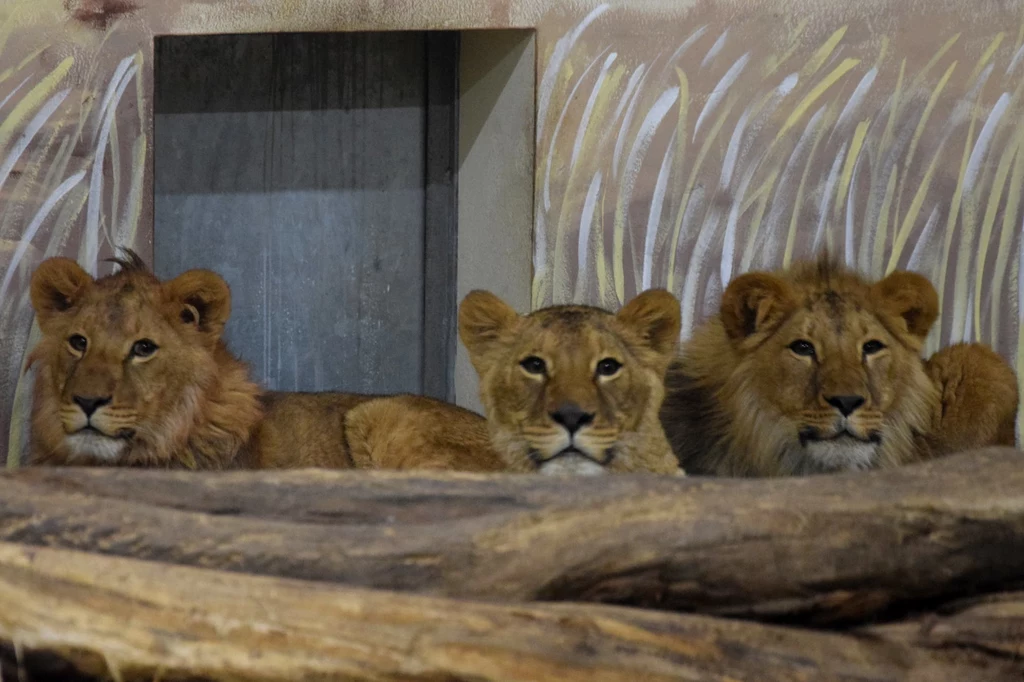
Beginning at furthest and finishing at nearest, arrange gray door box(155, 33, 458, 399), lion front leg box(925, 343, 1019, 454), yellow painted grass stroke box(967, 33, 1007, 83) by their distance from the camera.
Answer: gray door box(155, 33, 458, 399) < yellow painted grass stroke box(967, 33, 1007, 83) < lion front leg box(925, 343, 1019, 454)

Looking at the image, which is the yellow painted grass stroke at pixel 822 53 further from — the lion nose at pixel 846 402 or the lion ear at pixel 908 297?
the lion nose at pixel 846 402

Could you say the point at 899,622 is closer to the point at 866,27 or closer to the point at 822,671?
the point at 822,671

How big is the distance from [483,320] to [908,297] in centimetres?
114

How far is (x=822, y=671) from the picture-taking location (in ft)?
7.66

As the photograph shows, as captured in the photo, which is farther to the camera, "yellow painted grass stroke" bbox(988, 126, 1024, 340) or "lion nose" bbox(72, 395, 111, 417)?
"yellow painted grass stroke" bbox(988, 126, 1024, 340)

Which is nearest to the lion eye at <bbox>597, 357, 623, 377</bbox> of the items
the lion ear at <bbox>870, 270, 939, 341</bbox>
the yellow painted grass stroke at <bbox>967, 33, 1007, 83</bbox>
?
the lion ear at <bbox>870, 270, 939, 341</bbox>

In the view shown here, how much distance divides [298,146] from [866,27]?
2134 mm

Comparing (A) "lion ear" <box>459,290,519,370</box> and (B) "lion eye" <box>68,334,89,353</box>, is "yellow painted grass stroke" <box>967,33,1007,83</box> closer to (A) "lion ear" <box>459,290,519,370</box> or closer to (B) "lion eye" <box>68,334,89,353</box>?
(A) "lion ear" <box>459,290,519,370</box>

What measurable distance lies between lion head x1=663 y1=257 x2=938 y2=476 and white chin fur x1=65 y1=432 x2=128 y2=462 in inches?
64.2

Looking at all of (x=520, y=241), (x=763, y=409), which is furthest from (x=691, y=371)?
(x=520, y=241)

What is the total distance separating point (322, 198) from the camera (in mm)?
5031

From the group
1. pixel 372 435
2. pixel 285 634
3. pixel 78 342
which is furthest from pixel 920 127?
pixel 285 634

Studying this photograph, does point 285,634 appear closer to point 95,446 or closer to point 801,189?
point 95,446

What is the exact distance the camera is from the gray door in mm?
4883
